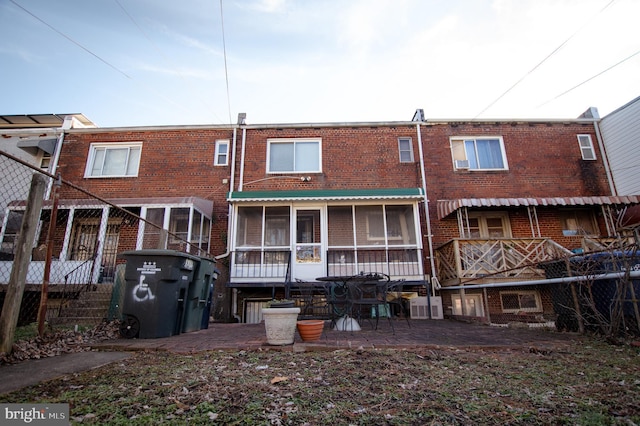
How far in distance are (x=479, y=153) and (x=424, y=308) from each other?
6.33m

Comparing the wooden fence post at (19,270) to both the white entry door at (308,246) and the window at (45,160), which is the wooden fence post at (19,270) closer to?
the white entry door at (308,246)

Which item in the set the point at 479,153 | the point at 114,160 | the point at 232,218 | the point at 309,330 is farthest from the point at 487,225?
the point at 114,160

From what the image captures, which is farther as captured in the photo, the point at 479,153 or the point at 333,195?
the point at 479,153

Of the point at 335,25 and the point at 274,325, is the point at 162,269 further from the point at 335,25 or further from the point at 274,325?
the point at 335,25

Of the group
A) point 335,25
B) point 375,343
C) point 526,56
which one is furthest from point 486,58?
point 375,343

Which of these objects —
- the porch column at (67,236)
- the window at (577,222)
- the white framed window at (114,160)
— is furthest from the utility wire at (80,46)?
the window at (577,222)

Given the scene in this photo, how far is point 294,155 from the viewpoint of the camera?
11.4m

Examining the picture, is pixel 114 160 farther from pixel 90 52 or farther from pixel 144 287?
pixel 144 287

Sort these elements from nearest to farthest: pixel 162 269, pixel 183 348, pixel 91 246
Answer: pixel 183 348 < pixel 162 269 < pixel 91 246

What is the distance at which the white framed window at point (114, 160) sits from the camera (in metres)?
11.3

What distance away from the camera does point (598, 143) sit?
1147 cm

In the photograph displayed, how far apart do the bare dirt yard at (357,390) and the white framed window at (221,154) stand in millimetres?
8661

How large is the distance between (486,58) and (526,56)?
0.94 m

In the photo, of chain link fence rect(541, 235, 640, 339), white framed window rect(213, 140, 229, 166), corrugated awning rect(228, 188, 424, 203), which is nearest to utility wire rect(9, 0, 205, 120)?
white framed window rect(213, 140, 229, 166)
